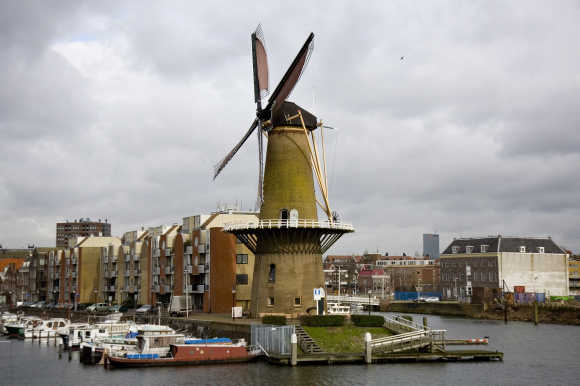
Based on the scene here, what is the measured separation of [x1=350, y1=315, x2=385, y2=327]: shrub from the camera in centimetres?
5475

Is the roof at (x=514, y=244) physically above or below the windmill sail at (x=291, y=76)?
below

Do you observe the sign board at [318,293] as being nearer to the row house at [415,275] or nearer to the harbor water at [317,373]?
the harbor water at [317,373]

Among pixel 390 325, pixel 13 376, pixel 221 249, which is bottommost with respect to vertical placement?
pixel 13 376

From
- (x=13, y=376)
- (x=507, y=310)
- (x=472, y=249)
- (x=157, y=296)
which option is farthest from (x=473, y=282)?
(x=13, y=376)

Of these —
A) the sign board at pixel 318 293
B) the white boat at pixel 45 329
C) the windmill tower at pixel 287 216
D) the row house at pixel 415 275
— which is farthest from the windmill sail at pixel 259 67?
the row house at pixel 415 275

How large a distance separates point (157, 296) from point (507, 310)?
195ft

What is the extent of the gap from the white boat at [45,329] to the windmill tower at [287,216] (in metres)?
37.8

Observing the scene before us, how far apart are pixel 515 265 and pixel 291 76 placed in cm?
8899

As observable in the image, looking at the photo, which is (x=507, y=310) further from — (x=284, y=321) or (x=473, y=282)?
(x=284, y=321)

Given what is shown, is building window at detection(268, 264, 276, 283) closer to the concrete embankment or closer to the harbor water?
the harbor water

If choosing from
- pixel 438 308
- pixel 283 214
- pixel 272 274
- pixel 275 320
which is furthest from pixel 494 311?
pixel 275 320

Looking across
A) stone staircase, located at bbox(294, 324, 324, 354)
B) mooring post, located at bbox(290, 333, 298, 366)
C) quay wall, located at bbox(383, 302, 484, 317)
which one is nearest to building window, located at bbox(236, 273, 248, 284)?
stone staircase, located at bbox(294, 324, 324, 354)

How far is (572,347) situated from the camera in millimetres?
68625

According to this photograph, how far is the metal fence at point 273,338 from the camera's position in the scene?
51.3m
